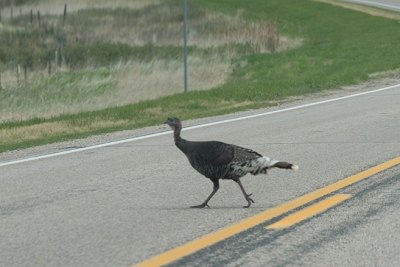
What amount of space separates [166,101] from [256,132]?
5928 mm

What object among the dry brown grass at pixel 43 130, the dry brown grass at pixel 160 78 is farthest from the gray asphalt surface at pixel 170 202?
the dry brown grass at pixel 160 78

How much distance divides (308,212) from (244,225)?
743 mm

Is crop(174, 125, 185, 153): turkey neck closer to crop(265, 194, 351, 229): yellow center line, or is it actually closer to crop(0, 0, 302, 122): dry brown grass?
crop(265, 194, 351, 229): yellow center line

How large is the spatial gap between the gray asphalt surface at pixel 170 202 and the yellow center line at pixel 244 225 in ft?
0.37

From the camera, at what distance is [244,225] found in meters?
6.80

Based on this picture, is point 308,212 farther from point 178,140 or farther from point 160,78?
point 160,78

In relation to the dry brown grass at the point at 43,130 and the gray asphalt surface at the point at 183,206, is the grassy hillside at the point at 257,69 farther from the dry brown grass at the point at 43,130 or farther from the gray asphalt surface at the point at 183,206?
the gray asphalt surface at the point at 183,206

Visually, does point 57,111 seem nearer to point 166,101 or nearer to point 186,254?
point 166,101

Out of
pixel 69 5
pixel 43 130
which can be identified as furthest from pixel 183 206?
pixel 69 5

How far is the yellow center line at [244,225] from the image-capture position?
5.83 m

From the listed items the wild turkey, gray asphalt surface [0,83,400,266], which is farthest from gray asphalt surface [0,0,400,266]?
the wild turkey

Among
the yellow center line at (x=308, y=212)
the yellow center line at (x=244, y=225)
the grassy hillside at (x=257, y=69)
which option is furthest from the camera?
the grassy hillside at (x=257, y=69)

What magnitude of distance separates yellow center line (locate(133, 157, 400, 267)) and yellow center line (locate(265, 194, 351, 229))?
0.45 ft

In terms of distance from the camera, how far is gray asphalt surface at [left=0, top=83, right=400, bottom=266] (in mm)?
6066
